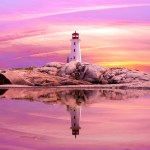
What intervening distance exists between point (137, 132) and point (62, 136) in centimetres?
348

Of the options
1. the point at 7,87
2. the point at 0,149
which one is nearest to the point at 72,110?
the point at 0,149

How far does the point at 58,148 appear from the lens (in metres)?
14.7

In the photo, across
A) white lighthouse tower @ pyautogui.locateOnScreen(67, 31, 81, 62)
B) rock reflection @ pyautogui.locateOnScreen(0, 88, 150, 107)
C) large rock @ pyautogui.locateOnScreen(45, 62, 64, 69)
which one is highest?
white lighthouse tower @ pyautogui.locateOnScreen(67, 31, 81, 62)

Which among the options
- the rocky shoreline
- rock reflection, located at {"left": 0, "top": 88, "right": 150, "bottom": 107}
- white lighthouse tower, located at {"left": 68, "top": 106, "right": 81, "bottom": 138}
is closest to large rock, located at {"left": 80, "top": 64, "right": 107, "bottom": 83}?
the rocky shoreline

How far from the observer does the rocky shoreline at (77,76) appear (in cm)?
6556

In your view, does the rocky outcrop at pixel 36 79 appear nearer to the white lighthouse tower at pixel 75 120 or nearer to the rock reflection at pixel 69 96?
the rock reflection at pixel 69 96

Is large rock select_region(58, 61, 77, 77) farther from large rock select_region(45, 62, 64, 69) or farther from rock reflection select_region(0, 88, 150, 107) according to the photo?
rock reflection select_region(0, 88, 150, 107)

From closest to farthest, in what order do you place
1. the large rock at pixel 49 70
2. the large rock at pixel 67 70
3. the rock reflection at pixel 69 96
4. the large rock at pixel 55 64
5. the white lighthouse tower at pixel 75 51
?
1. the rock reflection at pixel 69 96
2. the large rock at pixel 67 70
3. the large rock at pixel 49 70
4. the large rock at pixel 55 64
5. the white lighthouse tower at pixel 75 51

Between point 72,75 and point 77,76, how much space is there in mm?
869

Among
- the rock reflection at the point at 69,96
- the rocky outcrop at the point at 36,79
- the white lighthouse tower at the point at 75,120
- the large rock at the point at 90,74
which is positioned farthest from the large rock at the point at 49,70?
the white lighthouse tower at the point at 75,120

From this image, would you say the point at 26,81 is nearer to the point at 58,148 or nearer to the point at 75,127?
the point at 75,127

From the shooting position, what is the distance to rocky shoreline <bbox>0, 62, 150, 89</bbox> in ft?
215

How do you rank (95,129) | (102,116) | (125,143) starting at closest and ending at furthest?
(125,143), (95,129), (102,116)

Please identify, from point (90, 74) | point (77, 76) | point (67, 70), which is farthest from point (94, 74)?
point (67, 70)
